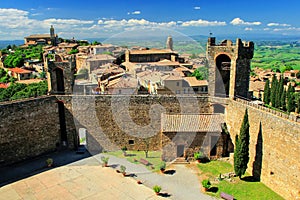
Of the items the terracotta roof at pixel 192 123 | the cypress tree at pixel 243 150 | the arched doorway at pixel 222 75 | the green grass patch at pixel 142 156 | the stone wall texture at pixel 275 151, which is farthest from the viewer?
the arched doorway at pixel 222 75

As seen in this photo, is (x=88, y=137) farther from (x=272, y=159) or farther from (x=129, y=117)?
(x=272, y=159)

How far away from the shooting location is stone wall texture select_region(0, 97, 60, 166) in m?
20.0

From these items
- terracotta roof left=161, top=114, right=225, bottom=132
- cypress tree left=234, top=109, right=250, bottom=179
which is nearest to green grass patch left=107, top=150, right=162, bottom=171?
terracotta roof left=161, top=114, right=225, bottom=132

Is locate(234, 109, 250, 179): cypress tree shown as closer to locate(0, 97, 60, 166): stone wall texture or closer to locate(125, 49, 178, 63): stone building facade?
locate(0, 97, 60, 166): stone wall texture

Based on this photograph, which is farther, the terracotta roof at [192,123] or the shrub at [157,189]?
the terracotta roof at [192,123]

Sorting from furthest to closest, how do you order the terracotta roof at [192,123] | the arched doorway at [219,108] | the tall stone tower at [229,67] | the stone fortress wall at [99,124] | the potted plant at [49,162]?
the arched doorway at [219,108]
the tall stone tower at [229,67]
the terracotta roof at [192,123]
the potted plant at [49,162]
the stone fortress wall at [99,124]

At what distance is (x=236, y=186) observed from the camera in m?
17.1

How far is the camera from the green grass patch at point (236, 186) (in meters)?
15.9

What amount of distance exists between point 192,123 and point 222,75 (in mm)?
5655

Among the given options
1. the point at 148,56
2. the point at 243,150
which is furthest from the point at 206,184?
the point at 148,56

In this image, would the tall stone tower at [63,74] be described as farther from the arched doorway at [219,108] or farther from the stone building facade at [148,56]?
the stone building facade at [148,56]

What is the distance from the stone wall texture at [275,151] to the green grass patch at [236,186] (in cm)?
54

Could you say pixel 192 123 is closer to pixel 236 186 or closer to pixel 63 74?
pixel 236 186

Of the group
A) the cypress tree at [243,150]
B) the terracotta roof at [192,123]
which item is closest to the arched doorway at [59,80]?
the terracotta roof at [192,123]
